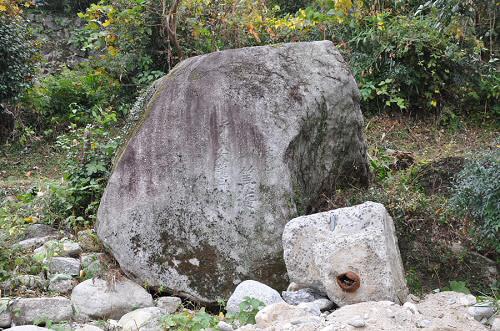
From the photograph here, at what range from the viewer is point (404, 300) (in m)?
4.43

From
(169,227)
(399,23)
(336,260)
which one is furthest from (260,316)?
(399,23)

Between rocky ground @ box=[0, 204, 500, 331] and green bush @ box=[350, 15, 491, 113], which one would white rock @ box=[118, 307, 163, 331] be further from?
green bush @ box=[350, 15, 491, 113]

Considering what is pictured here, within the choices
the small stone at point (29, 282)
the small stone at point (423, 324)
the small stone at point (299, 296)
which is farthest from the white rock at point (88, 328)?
the small stone at point (423, 324)

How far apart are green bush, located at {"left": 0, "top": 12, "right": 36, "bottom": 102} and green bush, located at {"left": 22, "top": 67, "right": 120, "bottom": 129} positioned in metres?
0.39

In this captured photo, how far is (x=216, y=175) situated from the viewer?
504cm

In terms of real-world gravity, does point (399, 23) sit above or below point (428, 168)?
above

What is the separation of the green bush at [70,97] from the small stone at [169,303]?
590 cm

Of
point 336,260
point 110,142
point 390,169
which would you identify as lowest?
point 390,169

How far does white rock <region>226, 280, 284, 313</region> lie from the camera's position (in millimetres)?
4371

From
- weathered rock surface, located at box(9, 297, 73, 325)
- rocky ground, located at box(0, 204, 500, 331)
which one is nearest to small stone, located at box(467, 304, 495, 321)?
rocky ground, located at box(0, 204, 500, 331)

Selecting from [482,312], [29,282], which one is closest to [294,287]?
[482,312]

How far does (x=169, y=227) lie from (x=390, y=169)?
11.6ft

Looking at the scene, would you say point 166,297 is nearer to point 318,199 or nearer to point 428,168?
point 318,199

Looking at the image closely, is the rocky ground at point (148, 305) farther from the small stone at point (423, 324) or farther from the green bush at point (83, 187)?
the green bush at point (83, 187)
